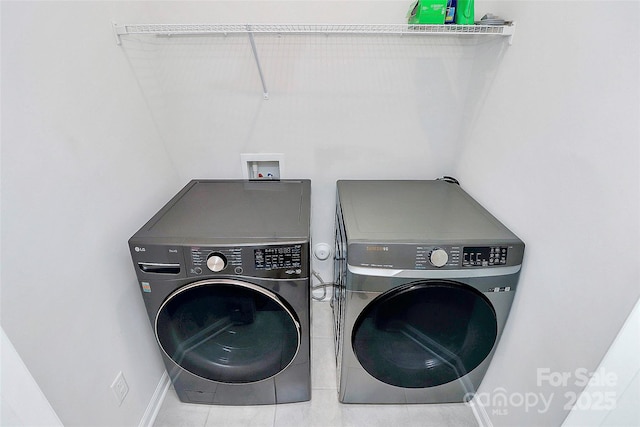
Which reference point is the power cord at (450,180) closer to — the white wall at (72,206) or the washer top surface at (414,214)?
the washer top surface at (414,214)

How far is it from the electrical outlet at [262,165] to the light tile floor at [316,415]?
3.99ft

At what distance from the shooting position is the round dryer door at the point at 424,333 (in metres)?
1.13

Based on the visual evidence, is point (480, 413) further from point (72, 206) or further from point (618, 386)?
point (72, 206)

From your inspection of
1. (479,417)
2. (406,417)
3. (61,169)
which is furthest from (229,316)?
(479,417)

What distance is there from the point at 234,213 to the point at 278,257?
356 millimetres

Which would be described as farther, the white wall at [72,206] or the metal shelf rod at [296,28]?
the metal shelf rod at [296,28]

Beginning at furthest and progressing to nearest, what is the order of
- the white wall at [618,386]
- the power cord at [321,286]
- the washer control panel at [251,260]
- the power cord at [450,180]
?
the power cord at [321,286] < the power cord at [450,180] < the washer control panel at [251,260] < the white wall at [618,386]

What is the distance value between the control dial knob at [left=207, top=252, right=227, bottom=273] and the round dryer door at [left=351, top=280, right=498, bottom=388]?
0.56 m

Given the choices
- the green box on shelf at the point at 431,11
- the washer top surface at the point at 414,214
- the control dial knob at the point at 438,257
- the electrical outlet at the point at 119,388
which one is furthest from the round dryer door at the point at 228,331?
the green box on shelf at the point at 431,11

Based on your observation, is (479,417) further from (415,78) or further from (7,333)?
(7,333)

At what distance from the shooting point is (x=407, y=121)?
1.62m

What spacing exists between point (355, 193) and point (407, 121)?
0.51 m

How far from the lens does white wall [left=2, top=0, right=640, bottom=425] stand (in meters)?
0.80

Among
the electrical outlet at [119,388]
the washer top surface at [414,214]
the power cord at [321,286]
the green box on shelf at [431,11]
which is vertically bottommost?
the power cord at [321,286]
